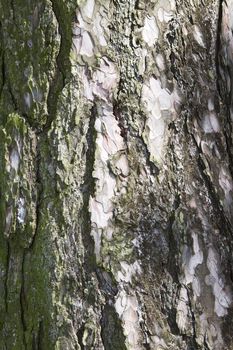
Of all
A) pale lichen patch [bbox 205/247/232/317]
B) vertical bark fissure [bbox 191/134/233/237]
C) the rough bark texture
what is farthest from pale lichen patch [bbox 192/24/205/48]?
pale lichen patch [bbox 205/247/232/317]

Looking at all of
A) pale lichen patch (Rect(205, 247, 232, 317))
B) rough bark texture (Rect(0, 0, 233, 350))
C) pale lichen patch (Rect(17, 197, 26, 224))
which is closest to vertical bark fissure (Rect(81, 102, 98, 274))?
rough bark texture (Rect(0, 0, 233, 350))

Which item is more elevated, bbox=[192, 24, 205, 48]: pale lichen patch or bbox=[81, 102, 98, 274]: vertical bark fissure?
bbox=[192, 24, 205, 48]: pale lichen patch

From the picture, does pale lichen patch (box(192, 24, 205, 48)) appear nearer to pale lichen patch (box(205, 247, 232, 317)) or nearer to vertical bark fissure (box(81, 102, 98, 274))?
vertical bark fissure (box(81, 102, 98, 274))

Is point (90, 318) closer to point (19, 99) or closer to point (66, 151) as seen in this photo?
point (66, 151)

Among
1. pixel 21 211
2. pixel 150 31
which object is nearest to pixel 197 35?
pixel 150 31

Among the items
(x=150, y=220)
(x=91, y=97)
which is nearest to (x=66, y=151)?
(x=91, y=97)

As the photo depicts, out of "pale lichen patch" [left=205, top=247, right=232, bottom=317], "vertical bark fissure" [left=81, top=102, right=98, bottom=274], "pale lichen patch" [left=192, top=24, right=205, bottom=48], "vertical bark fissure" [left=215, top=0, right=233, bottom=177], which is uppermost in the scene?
"pale lichen patch" [left=192, top=24, right=205, bottom=48]

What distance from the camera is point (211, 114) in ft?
5.60

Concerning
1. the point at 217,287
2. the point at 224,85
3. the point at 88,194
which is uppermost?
the point at 224,85

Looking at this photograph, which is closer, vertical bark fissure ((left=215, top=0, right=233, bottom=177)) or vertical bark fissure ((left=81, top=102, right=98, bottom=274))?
vertical bark fissure ((left=81, top=102, right=98, bottom=274))

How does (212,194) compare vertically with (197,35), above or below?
below

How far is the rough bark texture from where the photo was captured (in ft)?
5.25

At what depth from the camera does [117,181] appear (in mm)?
1608

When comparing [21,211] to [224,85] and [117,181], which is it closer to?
[117,181]
